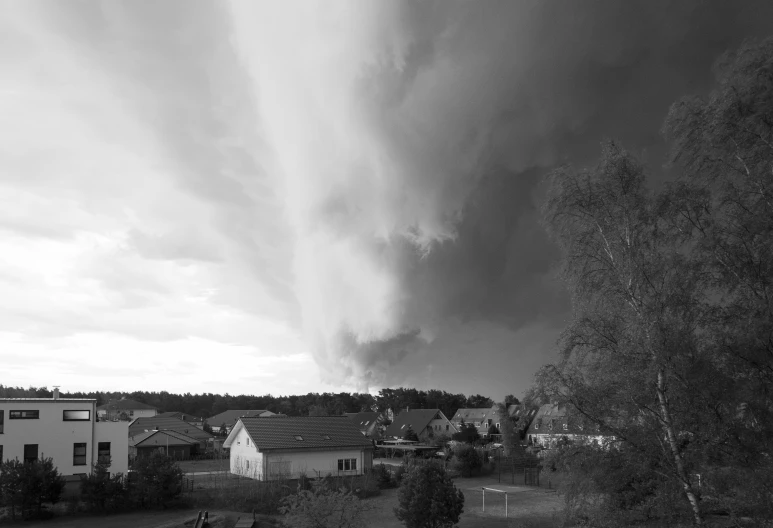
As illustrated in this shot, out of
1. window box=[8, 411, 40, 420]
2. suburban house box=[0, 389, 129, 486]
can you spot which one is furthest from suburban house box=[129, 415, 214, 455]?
window box=[8, 411, 40, 420]

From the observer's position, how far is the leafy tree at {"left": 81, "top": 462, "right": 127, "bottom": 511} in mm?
27234

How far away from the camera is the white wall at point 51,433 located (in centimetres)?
3247

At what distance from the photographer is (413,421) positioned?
79875mm

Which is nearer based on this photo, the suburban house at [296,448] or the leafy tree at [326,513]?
the leafy tree at [326,513]

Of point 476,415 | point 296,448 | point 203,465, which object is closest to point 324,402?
point 476,415

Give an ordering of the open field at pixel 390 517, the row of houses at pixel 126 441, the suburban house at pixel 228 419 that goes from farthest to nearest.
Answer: the suburban house at pixel 228 419
the row of houses at pixel 126 441
the open field at pixel 390 517

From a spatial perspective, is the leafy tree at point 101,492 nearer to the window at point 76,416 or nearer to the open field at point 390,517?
the open field at point 390,517

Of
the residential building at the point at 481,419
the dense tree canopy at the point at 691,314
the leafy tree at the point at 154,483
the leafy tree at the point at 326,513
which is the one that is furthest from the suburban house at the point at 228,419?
the dense tree canopy at the point at 691,314

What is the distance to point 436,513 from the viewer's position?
69.7 feet

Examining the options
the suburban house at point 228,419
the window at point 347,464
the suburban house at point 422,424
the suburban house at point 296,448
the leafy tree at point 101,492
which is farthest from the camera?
the suburban house at point 228,419

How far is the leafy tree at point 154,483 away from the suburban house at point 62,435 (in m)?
7.79

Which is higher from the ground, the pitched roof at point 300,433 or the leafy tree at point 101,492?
the pitched roof at point 300,433

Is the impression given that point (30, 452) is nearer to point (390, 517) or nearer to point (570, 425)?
point (390, 517)

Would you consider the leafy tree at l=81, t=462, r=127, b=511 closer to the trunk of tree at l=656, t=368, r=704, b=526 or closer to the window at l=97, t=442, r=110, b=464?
the window at l=97, t=442, r=110, b=464
